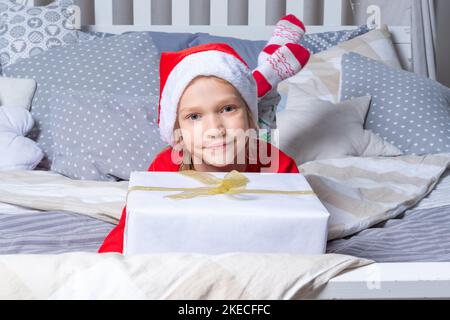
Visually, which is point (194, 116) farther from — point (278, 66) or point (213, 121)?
point (278, 66)

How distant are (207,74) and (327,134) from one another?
0.72m

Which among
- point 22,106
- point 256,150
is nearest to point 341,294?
point 256,150

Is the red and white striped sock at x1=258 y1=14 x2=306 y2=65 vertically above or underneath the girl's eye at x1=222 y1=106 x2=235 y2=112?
above

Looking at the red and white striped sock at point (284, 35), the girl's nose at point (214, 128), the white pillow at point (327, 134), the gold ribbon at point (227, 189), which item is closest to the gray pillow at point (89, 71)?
the white pillow at point (327, 134)

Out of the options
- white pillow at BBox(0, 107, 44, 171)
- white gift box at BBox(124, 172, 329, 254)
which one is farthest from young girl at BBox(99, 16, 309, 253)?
white pillow at BBox(0, 107, 44, 171)

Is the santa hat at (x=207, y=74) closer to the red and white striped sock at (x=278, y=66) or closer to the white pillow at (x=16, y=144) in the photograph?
the red and white striped sock at (x=278, y=66)

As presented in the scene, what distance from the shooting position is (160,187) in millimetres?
926

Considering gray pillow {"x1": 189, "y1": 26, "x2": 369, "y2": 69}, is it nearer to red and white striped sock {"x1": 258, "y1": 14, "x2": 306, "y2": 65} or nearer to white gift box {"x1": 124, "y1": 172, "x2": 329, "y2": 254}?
red and white striped sock {"x1": 258, "y1": 14, "x2": 306, "y2": 65}

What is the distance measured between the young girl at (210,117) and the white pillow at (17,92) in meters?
0.73

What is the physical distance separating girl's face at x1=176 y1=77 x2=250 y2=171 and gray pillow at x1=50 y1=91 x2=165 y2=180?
1.59ft

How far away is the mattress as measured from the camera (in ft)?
3.72

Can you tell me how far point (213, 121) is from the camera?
1.17 meters

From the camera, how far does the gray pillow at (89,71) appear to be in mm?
1937
